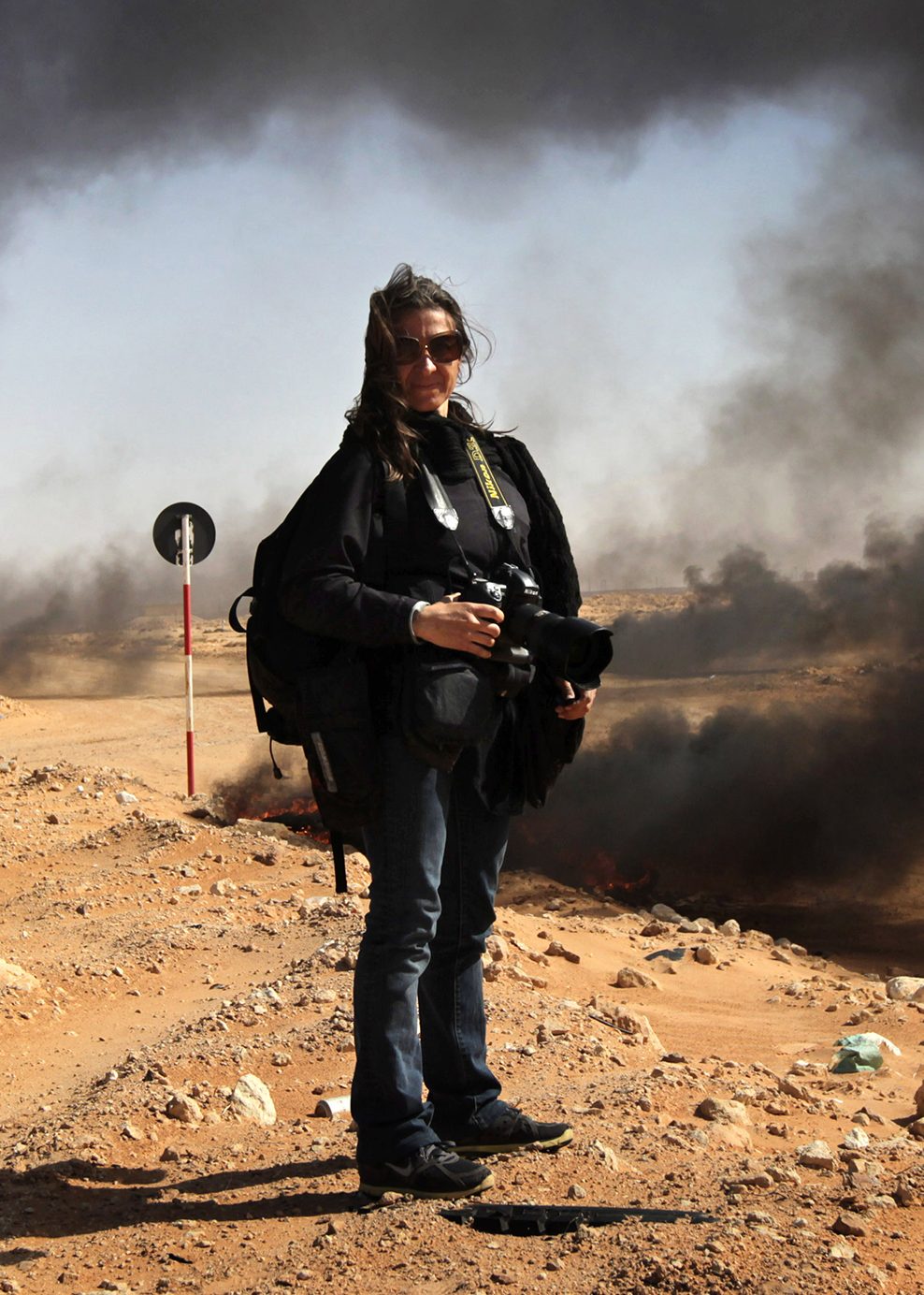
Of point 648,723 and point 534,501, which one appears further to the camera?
point 648,723

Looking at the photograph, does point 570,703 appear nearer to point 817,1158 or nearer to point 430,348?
point 430,348

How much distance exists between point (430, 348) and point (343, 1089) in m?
2.45

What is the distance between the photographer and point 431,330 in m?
3.41

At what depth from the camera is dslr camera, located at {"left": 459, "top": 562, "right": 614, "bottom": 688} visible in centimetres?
322

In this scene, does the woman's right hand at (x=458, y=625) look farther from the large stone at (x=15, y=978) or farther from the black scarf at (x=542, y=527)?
the large stone at (x=15, y=978)

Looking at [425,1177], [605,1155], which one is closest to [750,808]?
[605,1155]

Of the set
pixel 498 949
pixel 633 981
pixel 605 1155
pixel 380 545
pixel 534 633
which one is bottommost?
pixel 633 981

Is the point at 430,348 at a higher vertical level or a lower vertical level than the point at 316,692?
higher

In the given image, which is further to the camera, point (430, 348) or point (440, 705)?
point (430, 348)

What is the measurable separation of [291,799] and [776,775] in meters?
4.62

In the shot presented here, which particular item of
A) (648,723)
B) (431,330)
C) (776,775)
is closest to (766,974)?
(431,330)

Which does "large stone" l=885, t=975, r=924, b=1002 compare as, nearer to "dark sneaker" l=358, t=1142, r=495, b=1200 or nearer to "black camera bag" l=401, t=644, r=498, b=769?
"dark sneaker" l=358, t=1142, r=495, b=1200

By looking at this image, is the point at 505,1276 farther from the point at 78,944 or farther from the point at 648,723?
the point at 648,723

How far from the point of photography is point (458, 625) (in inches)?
125
